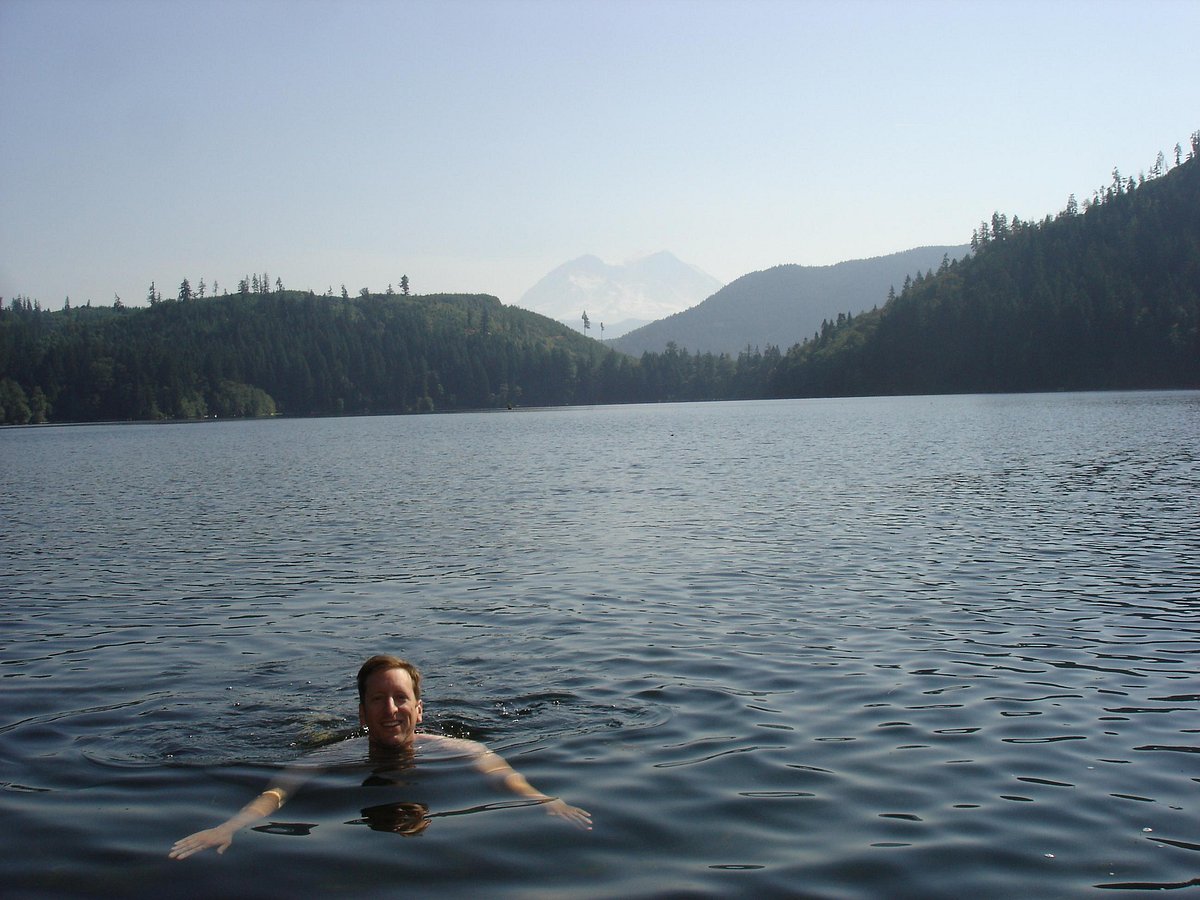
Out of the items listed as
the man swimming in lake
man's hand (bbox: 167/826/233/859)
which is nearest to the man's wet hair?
the man swimming in lake

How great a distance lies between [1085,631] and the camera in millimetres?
17125

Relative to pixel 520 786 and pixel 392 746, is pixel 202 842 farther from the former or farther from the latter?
pixel 520 786

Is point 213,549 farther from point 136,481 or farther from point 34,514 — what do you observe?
point 136,481

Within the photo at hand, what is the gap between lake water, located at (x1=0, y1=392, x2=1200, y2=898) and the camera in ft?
28.9

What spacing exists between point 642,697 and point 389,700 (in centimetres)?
→ 449

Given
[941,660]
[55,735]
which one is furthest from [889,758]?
[55,735]

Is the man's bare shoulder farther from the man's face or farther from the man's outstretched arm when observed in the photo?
the man's face

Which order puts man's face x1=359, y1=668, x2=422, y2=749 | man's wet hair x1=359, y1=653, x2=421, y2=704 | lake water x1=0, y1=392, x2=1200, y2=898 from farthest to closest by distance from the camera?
man's face x1=359, y1=668, x2=422, y2=749 → man's wet hair x1=359, y1=653, x2=421, y2=704 → lake water x1=0, y1=392, x2=1200, y2=898

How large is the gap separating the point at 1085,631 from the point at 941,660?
354cm

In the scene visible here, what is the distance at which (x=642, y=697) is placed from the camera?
46.2 ft

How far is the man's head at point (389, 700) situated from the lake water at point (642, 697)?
0.54m

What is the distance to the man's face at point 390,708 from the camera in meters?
10.7

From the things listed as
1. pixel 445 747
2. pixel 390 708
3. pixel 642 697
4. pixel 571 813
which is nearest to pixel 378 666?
pixel 390 708

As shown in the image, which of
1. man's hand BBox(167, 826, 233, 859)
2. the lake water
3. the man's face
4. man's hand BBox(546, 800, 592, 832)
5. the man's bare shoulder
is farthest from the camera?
the man's bare shoulder
